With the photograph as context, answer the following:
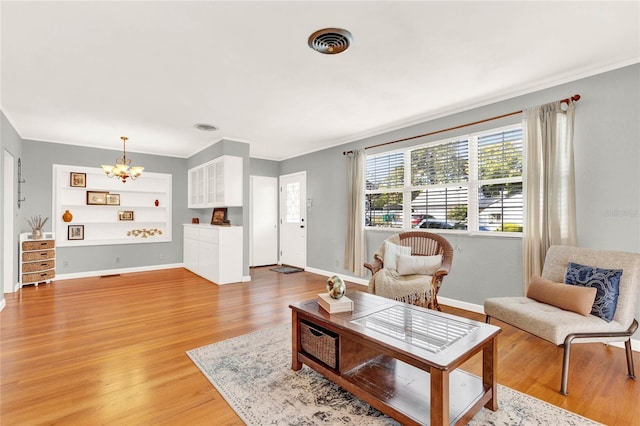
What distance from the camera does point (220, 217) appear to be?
5938 millimetres

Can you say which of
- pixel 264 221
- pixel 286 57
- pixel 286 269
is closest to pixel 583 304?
pixel 286 57

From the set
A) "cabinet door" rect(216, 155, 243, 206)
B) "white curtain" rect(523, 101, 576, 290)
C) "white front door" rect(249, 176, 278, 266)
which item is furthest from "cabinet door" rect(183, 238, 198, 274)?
"white curtain" rect(523, 101, 576, 290)

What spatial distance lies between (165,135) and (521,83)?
195 inches

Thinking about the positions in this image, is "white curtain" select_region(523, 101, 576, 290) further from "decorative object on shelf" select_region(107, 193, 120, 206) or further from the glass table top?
"decorative object on shelf" select_region(107, 193, 120, 206)

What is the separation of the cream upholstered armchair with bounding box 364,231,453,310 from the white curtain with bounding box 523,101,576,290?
0.81m

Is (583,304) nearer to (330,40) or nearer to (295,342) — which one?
(295,342)

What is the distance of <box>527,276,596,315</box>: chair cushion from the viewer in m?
2.29

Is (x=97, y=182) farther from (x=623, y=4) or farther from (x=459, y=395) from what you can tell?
(x=623, y=4)

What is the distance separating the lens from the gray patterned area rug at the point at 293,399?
1766mm

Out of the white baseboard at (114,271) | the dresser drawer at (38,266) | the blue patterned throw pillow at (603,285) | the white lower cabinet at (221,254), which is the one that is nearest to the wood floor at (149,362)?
the blue patterned throw pillow at (603,285)

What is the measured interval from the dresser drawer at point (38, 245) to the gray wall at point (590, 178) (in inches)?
229

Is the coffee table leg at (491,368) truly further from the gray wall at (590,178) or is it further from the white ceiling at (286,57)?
the white ceiling at (286,57)

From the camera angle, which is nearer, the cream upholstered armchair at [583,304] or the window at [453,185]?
the cream upholstered armchair at [583,304]

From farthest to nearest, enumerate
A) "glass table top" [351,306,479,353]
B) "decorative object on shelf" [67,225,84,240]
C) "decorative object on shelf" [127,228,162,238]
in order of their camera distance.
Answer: "decorative object on shelf" [127,228,162,238] < "decorative object on shelf" [67,225,84,240] < "glass table top" [351,306,479,353]
